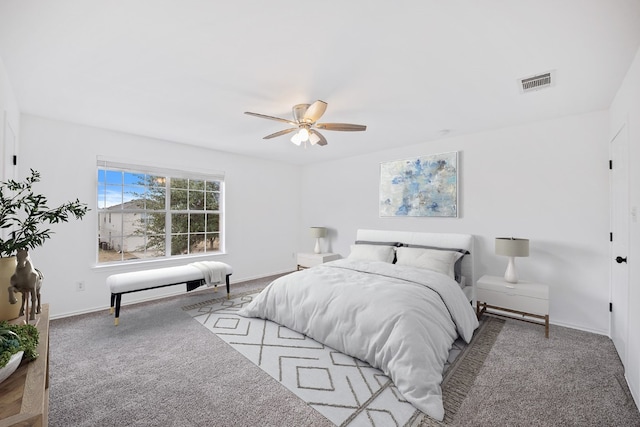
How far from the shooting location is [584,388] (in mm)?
2113

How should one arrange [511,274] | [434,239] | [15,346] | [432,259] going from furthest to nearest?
[434,239], [432,259], [511,274], [15,346]

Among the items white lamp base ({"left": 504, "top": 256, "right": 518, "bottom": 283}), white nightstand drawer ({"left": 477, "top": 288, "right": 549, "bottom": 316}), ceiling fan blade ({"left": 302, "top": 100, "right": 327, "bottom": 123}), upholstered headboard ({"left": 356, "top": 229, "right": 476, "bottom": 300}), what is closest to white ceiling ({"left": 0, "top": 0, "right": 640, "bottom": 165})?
ceiling fan blade ({"left": 302, "top": 100, "right": 327, "bottom": 123})

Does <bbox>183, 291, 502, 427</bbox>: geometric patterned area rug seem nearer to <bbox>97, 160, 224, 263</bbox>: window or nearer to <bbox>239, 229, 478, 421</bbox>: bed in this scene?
<bbox>239, 229, 478, 421</bbox>: bed

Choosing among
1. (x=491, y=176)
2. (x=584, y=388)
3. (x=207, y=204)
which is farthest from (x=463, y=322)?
(x=207, y=204)

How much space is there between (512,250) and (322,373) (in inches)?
98.4

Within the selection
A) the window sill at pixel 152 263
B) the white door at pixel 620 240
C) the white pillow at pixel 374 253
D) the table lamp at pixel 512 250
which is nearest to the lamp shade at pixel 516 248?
the table lamp at pixel 512 250

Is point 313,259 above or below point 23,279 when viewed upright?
below

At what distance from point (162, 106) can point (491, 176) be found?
4100 mm

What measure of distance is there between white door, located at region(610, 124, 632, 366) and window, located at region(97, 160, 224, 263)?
5078 millimetres

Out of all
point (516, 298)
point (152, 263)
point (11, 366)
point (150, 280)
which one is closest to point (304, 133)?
point (11, 366)

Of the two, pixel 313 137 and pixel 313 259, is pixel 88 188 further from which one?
pixel 313 259

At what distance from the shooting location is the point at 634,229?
7.02 feet

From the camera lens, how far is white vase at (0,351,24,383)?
101 cm

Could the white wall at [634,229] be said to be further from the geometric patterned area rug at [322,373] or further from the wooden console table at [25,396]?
the wooden console table at [25,396]
